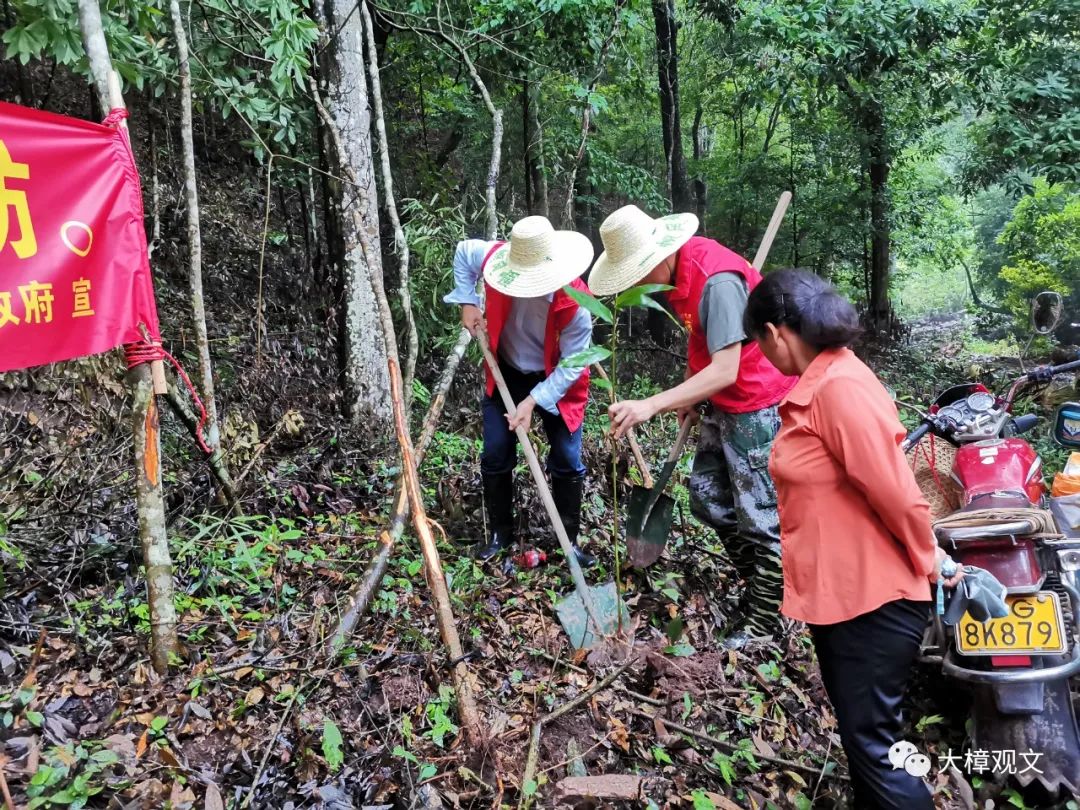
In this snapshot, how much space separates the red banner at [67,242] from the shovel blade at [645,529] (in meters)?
2.54

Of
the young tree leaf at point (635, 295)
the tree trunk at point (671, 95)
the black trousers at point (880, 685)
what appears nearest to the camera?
the black trousers at point (880, 685)

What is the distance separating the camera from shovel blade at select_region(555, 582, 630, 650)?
339 centimetres

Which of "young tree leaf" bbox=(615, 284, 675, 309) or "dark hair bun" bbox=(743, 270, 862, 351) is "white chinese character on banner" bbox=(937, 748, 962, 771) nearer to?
"dark hair bun" bbox=(743, 270, 862, 351)

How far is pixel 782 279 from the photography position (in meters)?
2.21

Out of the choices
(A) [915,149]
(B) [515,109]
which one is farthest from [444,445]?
(A) [915,149]

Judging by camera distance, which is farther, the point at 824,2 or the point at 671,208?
the point at 671,208

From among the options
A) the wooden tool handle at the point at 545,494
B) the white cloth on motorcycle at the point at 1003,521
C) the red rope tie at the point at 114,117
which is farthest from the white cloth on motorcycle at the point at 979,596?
the red rope tie at the point at 114,117

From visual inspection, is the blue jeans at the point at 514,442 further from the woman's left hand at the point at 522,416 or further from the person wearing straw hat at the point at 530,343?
the woman's left hand at the point at 522,416

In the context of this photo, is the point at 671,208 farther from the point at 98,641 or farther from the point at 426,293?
the point at 98,641

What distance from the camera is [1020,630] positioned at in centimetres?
245

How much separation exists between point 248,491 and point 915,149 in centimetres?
1371

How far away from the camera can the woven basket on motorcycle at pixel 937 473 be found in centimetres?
318

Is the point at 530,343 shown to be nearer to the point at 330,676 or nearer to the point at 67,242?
the point at 330,676

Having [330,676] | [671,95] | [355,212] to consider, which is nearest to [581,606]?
[330,676]
